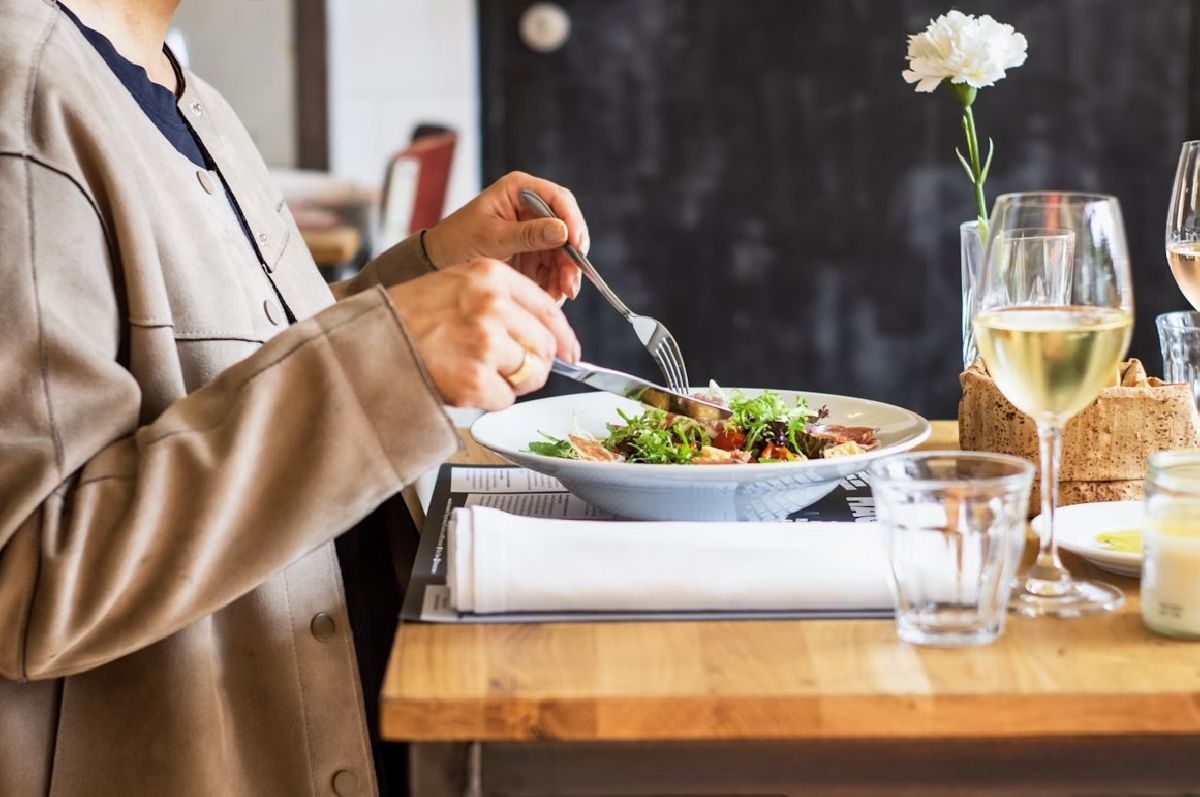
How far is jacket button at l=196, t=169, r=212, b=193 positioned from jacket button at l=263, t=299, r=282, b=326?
0.10m

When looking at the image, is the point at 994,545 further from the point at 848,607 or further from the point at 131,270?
the point at 131,270

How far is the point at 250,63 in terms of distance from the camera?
184 inches

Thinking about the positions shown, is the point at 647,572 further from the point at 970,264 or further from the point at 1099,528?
the point at 970,264

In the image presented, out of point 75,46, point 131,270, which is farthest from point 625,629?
point 75,46

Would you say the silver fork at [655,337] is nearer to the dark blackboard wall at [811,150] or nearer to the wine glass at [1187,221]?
the wine glass at [1187,221]

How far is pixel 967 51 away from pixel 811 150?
1.97 meters

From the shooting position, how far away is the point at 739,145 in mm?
3107

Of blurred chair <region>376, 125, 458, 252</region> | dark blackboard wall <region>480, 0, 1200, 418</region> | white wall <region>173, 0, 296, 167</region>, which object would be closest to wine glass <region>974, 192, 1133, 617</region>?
dark blackboard wall <region>480, 0, 1200, 418</region>

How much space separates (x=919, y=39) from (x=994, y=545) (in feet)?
1.84

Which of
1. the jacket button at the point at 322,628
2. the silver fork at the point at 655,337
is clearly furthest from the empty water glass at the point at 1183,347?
the jacket button at the point at 322,628

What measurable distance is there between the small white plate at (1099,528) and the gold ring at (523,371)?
34 cm

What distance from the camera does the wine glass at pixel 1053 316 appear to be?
2.75ft

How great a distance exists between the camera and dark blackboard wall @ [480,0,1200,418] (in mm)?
3061

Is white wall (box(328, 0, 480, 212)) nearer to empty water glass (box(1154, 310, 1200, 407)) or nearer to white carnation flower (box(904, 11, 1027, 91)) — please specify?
white carnation flower (box(904, 11, 1027, 91))
